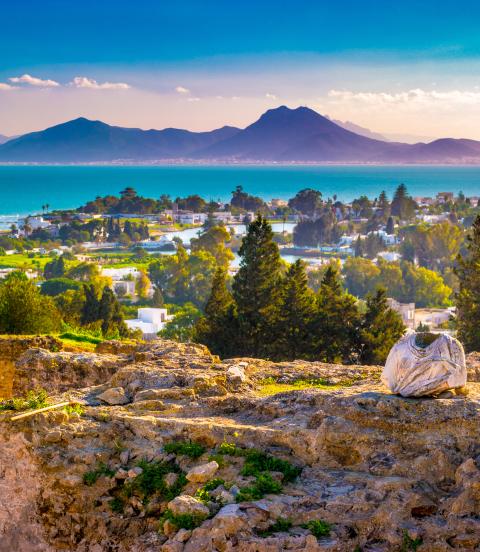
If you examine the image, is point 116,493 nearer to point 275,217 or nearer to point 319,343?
point 319,343

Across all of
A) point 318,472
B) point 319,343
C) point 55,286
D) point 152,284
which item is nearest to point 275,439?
point 318,472

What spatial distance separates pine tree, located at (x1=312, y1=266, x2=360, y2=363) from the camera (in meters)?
21.8

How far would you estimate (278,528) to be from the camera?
295 inches

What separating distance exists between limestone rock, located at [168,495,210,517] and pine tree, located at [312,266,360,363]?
14.1 metres

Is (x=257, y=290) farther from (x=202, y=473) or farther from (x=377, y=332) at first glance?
(x=202, y=473)

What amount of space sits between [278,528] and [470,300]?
1906 cm

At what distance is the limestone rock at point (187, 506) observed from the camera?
7758 mm

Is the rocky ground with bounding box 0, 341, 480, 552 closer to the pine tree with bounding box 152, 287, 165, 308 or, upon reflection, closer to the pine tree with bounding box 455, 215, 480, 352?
the pine tree with bounding box 455, 215, 480, 352

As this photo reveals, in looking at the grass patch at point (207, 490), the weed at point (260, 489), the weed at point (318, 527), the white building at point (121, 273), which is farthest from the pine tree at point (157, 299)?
the weed at point (318, 527)

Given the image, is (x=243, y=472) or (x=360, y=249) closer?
(x=243, y=472)

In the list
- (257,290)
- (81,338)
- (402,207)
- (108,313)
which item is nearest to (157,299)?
(108,313)

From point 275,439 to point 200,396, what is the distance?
155 centimetres

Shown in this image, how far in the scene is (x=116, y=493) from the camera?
8664 millimetres

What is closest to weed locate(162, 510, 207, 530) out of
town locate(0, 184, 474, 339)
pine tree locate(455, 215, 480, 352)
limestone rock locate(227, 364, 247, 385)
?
limestone rock locate(227, 364, 247, 385)
